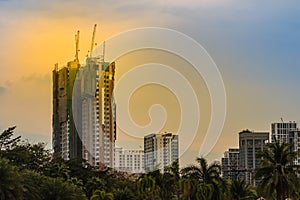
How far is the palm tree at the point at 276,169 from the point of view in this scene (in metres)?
44.7

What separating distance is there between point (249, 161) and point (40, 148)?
2969 inches

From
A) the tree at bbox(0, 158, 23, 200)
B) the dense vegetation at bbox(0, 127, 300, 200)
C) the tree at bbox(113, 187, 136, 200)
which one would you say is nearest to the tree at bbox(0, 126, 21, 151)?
the dense vegetation at bbox(0, 127, 300, 200)

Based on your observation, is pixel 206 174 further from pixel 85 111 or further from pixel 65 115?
pixel 65 115

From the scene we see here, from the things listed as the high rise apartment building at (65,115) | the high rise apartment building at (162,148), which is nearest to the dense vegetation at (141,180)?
the high rise apartment building at (65,115)

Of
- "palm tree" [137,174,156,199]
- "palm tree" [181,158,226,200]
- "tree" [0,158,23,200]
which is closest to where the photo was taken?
"tree" [0,158,23,200]

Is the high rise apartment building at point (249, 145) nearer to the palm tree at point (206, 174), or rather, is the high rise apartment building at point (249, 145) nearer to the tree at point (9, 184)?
the palm tree at point (206, 174)

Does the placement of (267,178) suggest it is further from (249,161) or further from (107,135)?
(249,161)

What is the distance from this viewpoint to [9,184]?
140ft

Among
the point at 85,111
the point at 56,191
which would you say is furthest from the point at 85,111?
the point at 56,191

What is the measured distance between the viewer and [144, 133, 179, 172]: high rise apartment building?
14725 centimetres

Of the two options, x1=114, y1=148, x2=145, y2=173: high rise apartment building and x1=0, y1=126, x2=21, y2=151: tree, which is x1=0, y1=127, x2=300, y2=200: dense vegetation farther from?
x1=114, y1=148, x2=145, y2=173: high rise apartment building

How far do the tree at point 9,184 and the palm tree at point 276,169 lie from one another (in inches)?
572

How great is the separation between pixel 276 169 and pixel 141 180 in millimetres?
26299

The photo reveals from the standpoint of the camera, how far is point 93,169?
3871 inches
